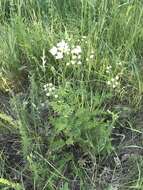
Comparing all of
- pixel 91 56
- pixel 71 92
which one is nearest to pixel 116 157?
pixel 71 92

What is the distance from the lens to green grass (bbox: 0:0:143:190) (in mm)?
2104

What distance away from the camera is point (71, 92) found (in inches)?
85.4

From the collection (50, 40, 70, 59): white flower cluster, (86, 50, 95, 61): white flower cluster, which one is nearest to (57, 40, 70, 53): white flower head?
(50, 40, 70, 59): white flower cluster

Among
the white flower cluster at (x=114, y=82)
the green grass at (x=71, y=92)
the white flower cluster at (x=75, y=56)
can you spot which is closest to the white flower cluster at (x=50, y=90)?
the green grass at (x=71, y=92)

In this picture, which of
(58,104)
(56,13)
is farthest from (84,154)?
(56,13)

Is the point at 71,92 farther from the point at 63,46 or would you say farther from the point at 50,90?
the point at 63,46

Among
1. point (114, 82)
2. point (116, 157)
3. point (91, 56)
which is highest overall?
point (91, 56)

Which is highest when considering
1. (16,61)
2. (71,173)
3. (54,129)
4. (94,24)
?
(94,24)

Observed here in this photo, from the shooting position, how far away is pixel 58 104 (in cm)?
214

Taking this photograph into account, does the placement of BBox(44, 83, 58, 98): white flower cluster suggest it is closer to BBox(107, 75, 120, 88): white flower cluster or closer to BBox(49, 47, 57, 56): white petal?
BBox(49, 47, 57, 56): white petal

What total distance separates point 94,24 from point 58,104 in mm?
588

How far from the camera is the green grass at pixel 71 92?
2.10m

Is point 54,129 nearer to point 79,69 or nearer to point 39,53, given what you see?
point 79,69

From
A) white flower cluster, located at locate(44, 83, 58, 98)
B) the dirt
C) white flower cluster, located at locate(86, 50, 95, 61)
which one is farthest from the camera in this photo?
white flower cluster, located at locate(86, 50, 95, 61)
